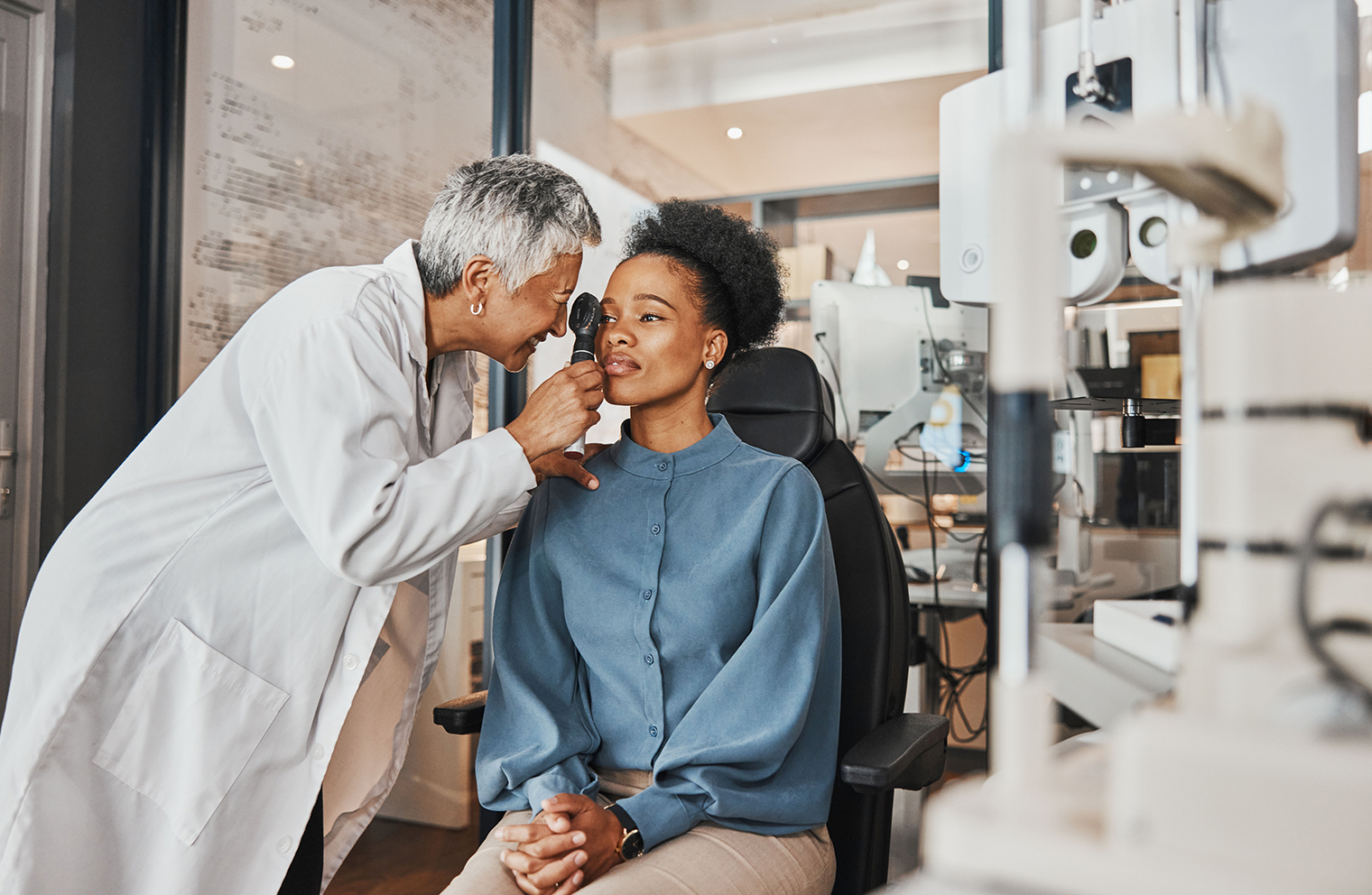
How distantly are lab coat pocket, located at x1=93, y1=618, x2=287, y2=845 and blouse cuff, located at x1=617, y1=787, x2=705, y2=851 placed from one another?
536mm

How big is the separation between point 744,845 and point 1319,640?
3.03 feet

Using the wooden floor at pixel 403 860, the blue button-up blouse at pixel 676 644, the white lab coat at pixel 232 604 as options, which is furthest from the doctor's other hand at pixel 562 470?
the wooden floor at pixel 403 860

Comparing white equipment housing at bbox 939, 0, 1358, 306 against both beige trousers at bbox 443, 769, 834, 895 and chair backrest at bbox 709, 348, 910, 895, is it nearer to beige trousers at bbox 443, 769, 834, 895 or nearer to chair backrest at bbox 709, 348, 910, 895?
chair backrest at bbox 709, 348, 910, 895

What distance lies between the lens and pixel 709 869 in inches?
44.2

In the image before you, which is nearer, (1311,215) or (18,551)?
(1311,215)

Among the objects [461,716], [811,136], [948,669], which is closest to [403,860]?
[461,716]

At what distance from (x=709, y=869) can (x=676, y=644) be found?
11.4 inches

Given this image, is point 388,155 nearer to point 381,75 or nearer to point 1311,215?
point 381,75

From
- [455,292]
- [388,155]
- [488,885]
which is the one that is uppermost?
[388,155]

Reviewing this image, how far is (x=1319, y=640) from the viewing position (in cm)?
38

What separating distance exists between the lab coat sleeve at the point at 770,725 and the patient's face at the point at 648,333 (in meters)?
0.29

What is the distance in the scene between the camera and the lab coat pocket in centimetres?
123

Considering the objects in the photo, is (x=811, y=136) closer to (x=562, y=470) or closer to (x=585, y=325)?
(x=585, y=325)

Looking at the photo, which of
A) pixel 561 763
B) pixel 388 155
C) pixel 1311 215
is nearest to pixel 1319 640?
pixel 1311 215
